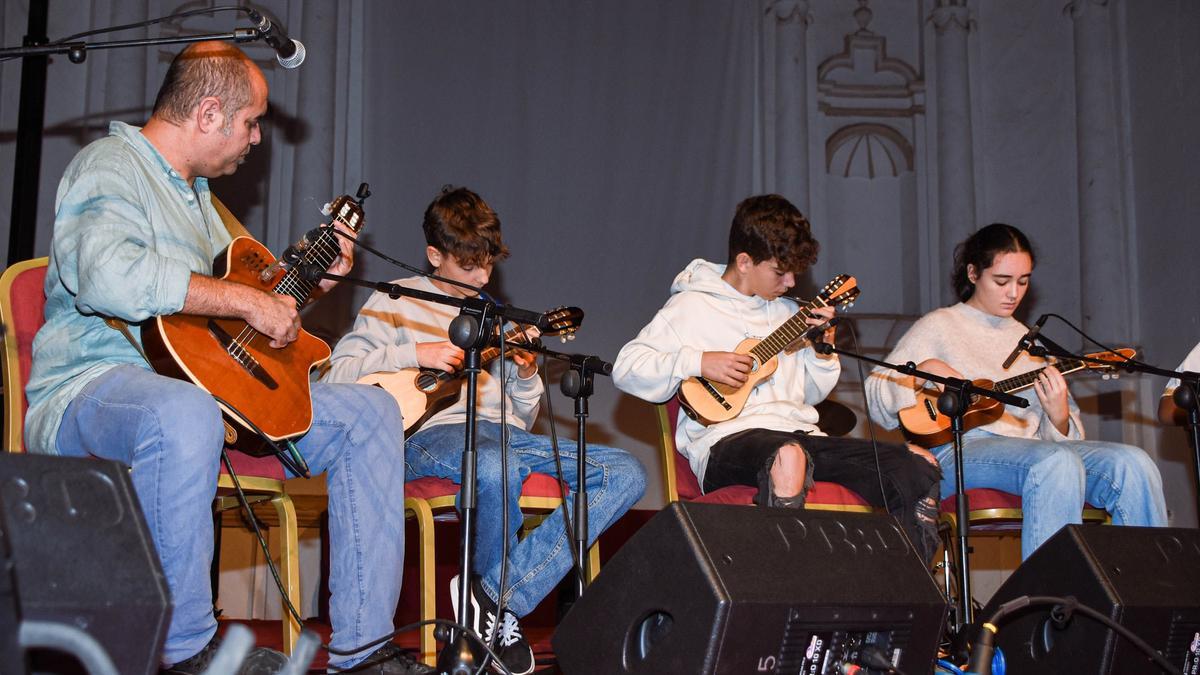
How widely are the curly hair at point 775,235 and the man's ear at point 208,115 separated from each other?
5.53 ft

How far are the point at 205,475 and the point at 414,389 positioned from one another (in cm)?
104

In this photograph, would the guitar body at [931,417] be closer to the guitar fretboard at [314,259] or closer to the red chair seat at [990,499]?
the red chair seat at [990,499]

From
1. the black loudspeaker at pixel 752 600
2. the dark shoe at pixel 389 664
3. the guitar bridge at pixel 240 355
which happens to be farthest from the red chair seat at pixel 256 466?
the black loudspeaker at pixel 752 600

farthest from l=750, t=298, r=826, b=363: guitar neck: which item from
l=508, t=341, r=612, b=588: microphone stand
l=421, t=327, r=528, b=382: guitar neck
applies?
l=508, t=341, r=612, b=588: microphone stand

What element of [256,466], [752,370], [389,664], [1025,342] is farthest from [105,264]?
[1025,342]

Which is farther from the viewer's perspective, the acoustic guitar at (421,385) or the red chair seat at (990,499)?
the red chair seat at (990,499)

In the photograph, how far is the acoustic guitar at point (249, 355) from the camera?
2342 mm

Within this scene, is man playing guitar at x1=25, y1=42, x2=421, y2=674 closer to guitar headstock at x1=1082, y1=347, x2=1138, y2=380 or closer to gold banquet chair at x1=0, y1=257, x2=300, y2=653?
gold banquet chair at x1=0, y1=257, x2=300, y2=653

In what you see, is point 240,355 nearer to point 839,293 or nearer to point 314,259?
point 314,259

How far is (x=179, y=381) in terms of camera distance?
2.24 m

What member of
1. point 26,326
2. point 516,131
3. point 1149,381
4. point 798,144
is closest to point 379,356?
point 26,326

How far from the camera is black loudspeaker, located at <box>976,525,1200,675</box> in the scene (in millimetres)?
2336

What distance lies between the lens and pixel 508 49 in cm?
535

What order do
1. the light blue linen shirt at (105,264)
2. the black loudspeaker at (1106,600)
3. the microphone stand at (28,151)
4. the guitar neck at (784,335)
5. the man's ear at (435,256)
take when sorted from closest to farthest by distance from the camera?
the light blue linen shirt at (105,264) < the black loudspeaker at (1106,600) < the guitar neck at (784,335) < the man's ear at (435,256) < the microphone stand at (28,151)
